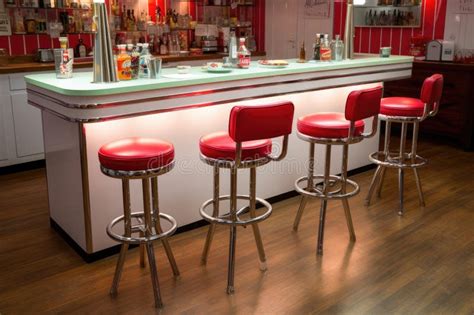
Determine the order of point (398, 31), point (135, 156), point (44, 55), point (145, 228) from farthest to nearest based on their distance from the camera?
point (398, 31)
point (44, 55)
point (145, 228)
point (135, 156)

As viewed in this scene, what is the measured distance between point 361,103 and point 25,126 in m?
3.36

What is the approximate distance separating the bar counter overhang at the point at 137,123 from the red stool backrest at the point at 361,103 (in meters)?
0.72

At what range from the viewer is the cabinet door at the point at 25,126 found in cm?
480

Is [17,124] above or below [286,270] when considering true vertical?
above

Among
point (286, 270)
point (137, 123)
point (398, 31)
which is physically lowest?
point (286, 270)

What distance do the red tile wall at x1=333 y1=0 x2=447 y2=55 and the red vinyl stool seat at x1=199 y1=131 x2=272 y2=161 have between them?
4299mm

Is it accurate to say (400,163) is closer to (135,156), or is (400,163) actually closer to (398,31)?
(135,156)

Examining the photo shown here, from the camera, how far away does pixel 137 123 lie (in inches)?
122

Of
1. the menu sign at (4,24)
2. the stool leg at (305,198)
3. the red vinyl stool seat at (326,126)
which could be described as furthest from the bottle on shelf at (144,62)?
the menu sign at (4,24)

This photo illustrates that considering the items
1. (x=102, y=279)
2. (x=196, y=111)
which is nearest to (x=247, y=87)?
(x=196, y=111)

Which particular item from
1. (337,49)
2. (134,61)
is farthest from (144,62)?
(337,49)

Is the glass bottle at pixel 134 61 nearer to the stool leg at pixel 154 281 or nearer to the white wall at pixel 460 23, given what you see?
the stool leg at pixel 154 281

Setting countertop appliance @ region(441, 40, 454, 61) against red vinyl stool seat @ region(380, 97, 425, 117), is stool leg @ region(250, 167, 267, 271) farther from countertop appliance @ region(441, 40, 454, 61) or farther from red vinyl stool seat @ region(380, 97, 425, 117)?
countertop appliance @ region(441, 40, 454, 61)

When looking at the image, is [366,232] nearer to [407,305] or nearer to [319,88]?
[407,305]
